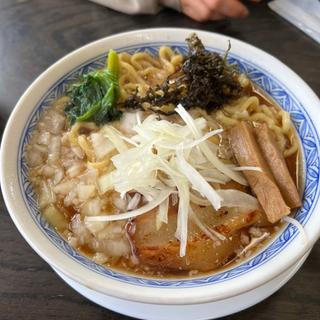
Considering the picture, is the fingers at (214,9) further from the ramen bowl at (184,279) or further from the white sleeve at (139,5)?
the ramen bowl at (184,279)

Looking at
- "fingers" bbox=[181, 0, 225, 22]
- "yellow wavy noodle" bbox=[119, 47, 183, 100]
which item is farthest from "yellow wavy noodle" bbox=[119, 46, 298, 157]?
"fingers" bbox=[181, 0, 225, 22]

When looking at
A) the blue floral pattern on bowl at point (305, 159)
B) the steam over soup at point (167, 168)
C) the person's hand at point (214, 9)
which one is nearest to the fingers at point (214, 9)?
the person's hand at point (214, 9)

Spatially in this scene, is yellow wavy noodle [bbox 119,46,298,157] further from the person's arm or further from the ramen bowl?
the person's arm

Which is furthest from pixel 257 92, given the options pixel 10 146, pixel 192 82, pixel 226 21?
pixel 10 146

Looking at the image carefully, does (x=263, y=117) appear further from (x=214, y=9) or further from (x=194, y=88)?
(x=214, y=9)

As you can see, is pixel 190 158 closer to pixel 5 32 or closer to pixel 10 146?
pixel 10 146

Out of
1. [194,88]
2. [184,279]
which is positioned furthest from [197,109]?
[184,279]

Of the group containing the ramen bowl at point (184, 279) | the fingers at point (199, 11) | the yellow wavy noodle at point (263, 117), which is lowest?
the ramen bowl at point (184, 279)
